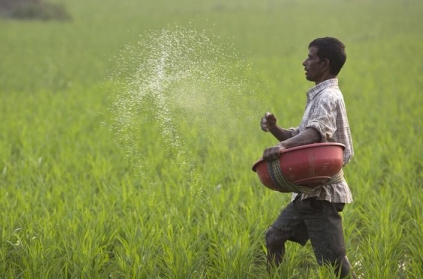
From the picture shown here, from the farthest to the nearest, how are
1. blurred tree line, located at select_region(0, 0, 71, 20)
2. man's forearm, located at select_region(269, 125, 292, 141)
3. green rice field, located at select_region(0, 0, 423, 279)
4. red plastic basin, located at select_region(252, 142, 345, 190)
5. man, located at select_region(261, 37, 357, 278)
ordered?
blurred tree line, located at select_region(0, 0, 71, 20), green rice field, located at select_region(0, 0, 423, 279), man's forearm, located at select_region(269, 125, 292, 141), man, located at select_region(261, 37, 357, 278), red plastic basin, located at select_region(252, 142, 345, 190)

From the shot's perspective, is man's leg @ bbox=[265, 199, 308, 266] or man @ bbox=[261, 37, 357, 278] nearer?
man @ bbox=[261, 37, 357, 278]

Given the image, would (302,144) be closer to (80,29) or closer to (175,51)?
(175,51)

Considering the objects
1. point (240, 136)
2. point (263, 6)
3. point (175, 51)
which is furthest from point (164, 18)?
point (175, 51)

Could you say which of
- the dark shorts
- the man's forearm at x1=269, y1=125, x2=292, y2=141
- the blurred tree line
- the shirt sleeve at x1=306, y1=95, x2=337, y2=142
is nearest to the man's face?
the shirt sleeve at x1=306, y1=95, x2=337, y2=142

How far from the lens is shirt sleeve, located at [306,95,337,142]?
2.57 meters

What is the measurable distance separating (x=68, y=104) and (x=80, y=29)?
13.6 metres

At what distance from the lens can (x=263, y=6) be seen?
114 ft

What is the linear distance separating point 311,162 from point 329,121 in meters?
0.21

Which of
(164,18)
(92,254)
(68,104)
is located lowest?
(92,254)

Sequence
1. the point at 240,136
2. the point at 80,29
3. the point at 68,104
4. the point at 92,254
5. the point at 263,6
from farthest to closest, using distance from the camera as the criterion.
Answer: the point at 263,6, the point at 80,29, the point at 68,104, the point at 240,136, the point at 92,254

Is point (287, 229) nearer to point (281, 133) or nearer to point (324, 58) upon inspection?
point (281, 133)

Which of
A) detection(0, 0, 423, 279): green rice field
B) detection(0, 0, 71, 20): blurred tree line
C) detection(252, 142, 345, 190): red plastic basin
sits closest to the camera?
detection(252, 142, 345, 190): red plastic basin

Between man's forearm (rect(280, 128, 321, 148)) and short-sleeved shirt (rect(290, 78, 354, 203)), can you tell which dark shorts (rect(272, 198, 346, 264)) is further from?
man's forearm (rect(280, 128, 321, 148))

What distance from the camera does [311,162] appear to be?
2.51m
